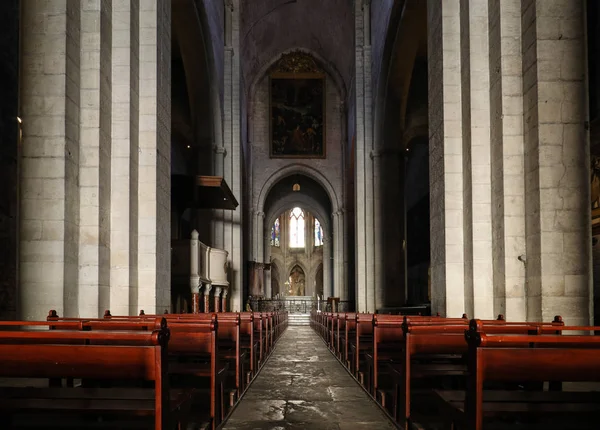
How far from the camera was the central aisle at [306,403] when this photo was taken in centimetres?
444

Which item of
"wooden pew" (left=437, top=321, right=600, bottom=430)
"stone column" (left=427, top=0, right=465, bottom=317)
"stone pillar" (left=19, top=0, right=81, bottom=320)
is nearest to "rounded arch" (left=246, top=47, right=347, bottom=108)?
"stone column" (left=427, top=0, right=465, bottom=317)

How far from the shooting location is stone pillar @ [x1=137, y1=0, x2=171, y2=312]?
8.52 m

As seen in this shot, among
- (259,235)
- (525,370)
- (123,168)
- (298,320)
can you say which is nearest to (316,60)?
(259,235)

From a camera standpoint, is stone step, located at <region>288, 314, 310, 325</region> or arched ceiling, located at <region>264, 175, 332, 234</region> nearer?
stone step, located at <region>288, 314, 310, 325</region>

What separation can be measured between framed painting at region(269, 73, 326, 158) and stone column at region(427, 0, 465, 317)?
20.7m

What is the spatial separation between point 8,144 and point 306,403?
4.64 m

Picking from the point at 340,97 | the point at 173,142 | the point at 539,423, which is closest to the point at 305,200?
the point at 340,97

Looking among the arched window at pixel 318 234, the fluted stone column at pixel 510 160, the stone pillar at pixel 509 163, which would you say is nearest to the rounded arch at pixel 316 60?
the fluted stone column at pixel 510 160

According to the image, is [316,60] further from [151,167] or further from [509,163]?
[509,163]

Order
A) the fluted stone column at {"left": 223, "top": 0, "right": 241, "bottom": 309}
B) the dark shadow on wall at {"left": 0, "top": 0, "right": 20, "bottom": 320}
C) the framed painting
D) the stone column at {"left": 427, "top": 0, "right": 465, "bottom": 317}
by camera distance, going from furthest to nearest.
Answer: the framed painting < the fluted stone column at {"left": 223, "top": 0, "right": 241, "bottom": 309} < the stone column at {"left": 427, "top": 0, "right": 465, "bottom": 317} < the dark shadow on wall at {"left": 0, "top": 0, "right": 20, "bottom": 320}

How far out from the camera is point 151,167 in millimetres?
8641

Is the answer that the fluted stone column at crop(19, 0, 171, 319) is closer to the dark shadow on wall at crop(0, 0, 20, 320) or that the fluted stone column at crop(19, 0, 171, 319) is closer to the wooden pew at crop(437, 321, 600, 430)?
the dark shadow on wall at crop(0, 0, 20, 320)

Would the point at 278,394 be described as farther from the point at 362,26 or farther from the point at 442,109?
the point at 362,26

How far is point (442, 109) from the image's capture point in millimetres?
8617
